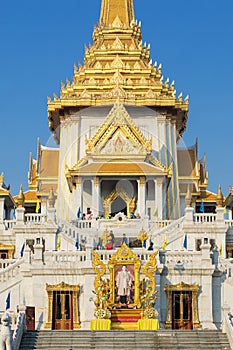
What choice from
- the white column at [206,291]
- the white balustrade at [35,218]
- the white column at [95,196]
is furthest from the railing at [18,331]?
the white column at [95,196]

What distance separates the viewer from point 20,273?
44500 mm

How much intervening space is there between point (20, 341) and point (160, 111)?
34.7m

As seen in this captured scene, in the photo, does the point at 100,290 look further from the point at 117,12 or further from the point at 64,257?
the point at 117,12

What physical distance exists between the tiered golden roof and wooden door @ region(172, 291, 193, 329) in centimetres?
2392

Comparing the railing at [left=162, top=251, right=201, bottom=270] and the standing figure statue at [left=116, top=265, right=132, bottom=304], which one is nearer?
the standing figure statue at [left=116, top=265, right=132, bottom=304]

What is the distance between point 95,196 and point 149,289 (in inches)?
710

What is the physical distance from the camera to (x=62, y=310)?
1706 inches

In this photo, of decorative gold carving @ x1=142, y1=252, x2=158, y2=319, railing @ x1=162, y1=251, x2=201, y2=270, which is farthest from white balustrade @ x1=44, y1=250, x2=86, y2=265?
railing @ x1=162, y1=251, x2=201, y2=270

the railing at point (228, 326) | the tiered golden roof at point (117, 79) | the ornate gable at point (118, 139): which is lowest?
the railing at point (228, 326)

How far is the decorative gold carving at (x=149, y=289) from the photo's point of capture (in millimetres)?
40906

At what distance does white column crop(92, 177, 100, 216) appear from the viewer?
59562mm

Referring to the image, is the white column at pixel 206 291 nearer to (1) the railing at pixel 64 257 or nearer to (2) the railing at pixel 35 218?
(1) the railing at pixel 64 257

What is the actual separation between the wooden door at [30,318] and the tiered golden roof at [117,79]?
25.5 m

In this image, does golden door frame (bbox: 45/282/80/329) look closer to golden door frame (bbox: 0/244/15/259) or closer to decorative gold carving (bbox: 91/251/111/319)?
decorative gold carving (bbox: 91/251/111/319)
